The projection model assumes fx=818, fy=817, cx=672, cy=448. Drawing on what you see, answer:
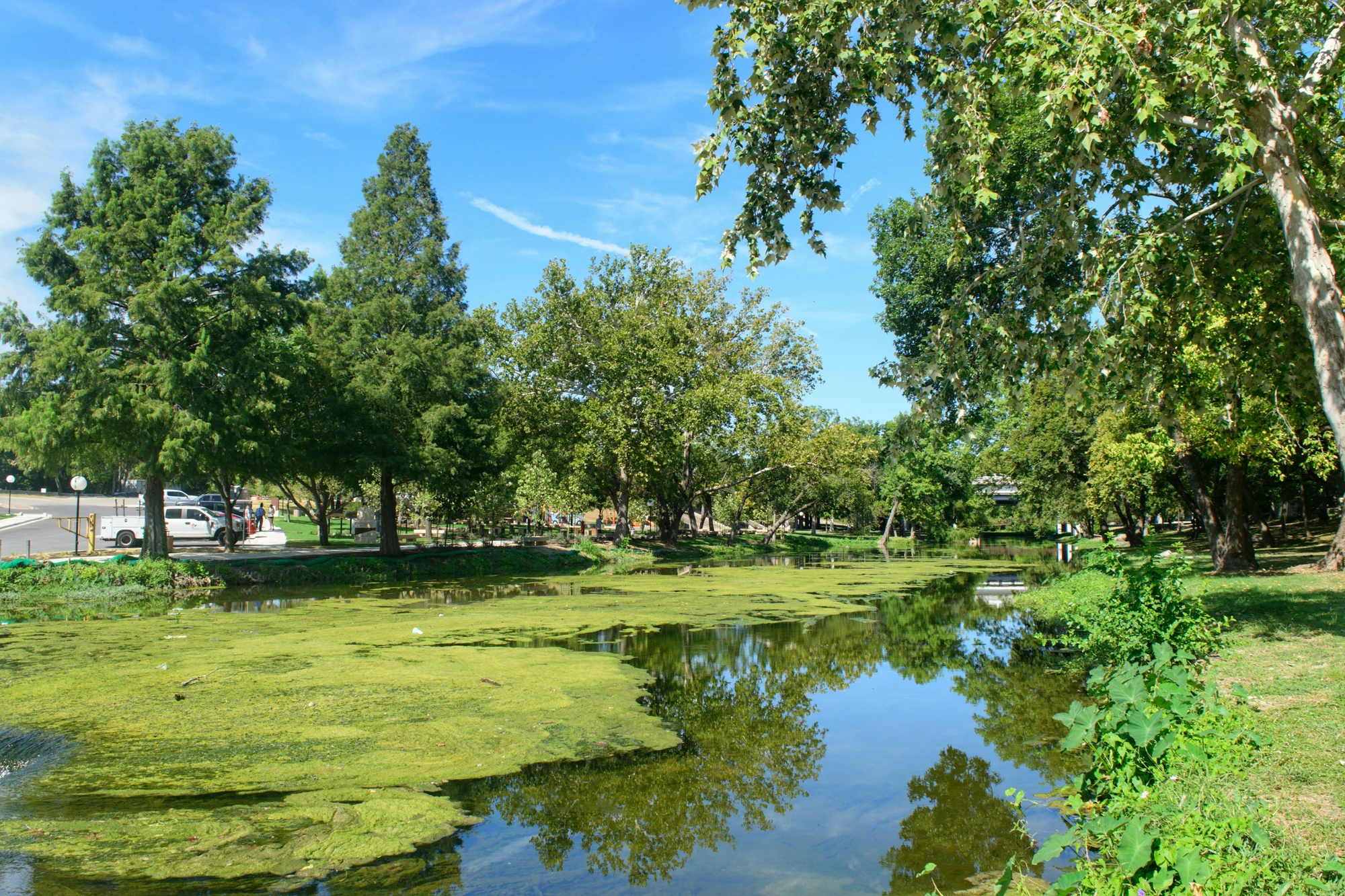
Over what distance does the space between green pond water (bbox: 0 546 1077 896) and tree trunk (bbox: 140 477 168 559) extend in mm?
16556

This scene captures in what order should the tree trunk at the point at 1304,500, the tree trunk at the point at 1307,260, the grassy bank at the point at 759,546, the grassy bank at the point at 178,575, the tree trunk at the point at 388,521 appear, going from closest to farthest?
the tree trunk at the point at 1307,260 → the grassy bank at the point at 178,575 → the tree trunk at the point at 1304,500 → the tree trunk at the point at 388,521 → the grassy bank at the point at 759,546

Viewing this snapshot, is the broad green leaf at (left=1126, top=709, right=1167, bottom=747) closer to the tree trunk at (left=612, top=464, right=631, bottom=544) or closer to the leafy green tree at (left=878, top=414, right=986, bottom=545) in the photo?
the tree trunk at (left=612, top=464, right=631, bottom=544)

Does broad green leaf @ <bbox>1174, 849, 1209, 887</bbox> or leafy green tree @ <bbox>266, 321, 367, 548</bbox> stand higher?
leafy green tree @ <bbox>266, 321, 367, 548</bbox>

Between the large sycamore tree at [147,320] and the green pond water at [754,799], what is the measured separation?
1520cm

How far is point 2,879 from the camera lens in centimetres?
459

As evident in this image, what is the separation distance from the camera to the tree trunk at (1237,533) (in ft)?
60.8

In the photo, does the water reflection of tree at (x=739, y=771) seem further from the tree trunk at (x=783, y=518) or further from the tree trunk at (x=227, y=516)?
the tree trunk at (x=783, y=518)

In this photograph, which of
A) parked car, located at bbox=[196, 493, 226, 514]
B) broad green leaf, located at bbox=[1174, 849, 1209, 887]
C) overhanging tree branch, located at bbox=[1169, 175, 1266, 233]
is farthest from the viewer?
parked car, located at bbox=[196, 493, 226, 514]

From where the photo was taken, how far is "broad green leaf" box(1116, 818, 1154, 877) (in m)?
3.45

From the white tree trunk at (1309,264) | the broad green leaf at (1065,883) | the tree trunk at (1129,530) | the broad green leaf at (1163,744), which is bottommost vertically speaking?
the tree trunk at (1129,530)

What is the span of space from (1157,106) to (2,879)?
30.0ft

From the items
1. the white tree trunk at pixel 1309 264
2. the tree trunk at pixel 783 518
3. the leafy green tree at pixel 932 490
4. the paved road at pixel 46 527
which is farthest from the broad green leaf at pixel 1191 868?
the tree trunk at pixel 783 518

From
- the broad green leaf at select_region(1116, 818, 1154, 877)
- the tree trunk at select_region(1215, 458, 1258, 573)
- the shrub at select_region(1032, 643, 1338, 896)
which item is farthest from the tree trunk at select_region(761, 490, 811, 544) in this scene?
the broad green leaf at select_region(1116, 818, 1154, 877)

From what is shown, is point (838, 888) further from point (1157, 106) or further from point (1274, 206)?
point (1274, 206)
